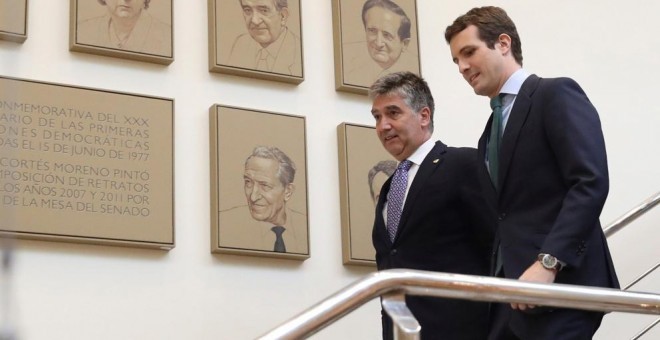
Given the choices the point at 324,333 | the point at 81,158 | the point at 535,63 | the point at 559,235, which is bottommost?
the point at 324,333

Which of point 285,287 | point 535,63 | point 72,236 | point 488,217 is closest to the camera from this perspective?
point 488,217

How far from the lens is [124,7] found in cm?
573

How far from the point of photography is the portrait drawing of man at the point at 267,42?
5.99 meters

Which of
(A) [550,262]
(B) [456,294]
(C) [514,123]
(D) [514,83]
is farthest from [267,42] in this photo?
(B) [456,294]

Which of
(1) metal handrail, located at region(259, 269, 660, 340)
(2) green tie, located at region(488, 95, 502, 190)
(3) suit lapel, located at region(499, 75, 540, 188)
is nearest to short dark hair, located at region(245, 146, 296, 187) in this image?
(2) green tie, located at region(488, 95, 502, 190)

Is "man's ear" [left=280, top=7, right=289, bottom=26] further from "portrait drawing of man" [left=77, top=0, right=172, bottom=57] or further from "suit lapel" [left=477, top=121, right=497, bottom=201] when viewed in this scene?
"suit lapel" [left=477, top=121, right=497, bottom=201]

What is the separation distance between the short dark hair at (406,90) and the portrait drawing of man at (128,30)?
117 centimetres

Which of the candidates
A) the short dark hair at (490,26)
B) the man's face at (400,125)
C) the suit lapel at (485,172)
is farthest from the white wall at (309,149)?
the short dark hair at (490,26)

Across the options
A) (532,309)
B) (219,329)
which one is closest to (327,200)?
(219,329)

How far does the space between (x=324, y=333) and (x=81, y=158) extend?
4.73ft

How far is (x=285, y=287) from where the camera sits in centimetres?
576

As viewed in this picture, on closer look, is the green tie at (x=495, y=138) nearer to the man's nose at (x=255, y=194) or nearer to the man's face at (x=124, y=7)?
the man's nose at (x=255, y=194)

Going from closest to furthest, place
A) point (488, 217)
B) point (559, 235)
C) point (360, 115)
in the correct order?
point (559, 235) < point (488, 217) < point (360, 115)

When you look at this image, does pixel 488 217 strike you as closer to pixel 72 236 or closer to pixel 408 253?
pixel 408 253
